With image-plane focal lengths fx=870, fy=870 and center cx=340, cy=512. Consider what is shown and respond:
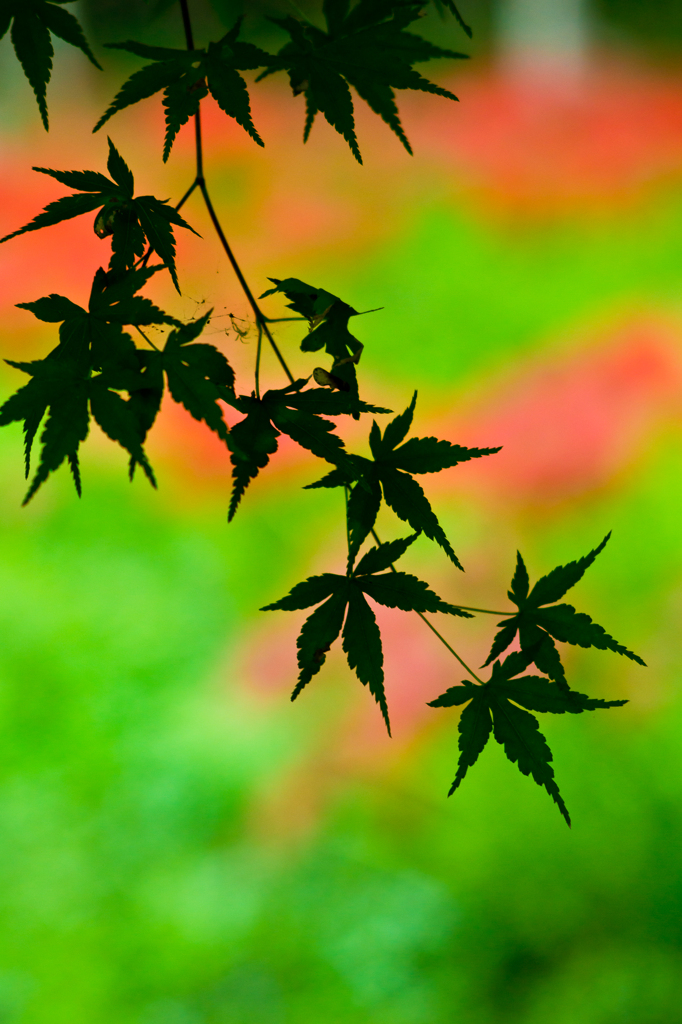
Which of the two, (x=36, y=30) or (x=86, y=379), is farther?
(x=36, y=30)

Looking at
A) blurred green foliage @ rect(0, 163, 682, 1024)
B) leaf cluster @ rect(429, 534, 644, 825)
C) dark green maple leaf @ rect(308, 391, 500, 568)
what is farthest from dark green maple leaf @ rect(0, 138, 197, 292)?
blurred green foliage @ rect(0, 163, 682, 1024)

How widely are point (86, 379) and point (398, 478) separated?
0.41 m

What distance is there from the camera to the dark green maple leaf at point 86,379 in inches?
33.3

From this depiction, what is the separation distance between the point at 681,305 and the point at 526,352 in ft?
3.82

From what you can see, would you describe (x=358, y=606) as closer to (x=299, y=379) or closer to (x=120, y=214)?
(x=299, y=379)

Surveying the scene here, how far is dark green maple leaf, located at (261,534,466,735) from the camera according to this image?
1052 mm

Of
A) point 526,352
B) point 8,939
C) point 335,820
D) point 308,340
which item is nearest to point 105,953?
point 8,939

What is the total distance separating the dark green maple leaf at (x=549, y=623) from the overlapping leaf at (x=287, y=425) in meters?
0.30

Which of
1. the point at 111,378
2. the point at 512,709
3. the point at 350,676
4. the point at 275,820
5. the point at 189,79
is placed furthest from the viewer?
the point at 350,676

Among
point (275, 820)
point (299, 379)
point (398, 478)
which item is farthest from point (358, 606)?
point (275, 820)

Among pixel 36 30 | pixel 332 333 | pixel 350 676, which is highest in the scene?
pixel 36 30

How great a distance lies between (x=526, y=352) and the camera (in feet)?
16.7

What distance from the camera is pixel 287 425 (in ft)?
3.34

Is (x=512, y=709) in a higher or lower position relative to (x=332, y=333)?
lower
